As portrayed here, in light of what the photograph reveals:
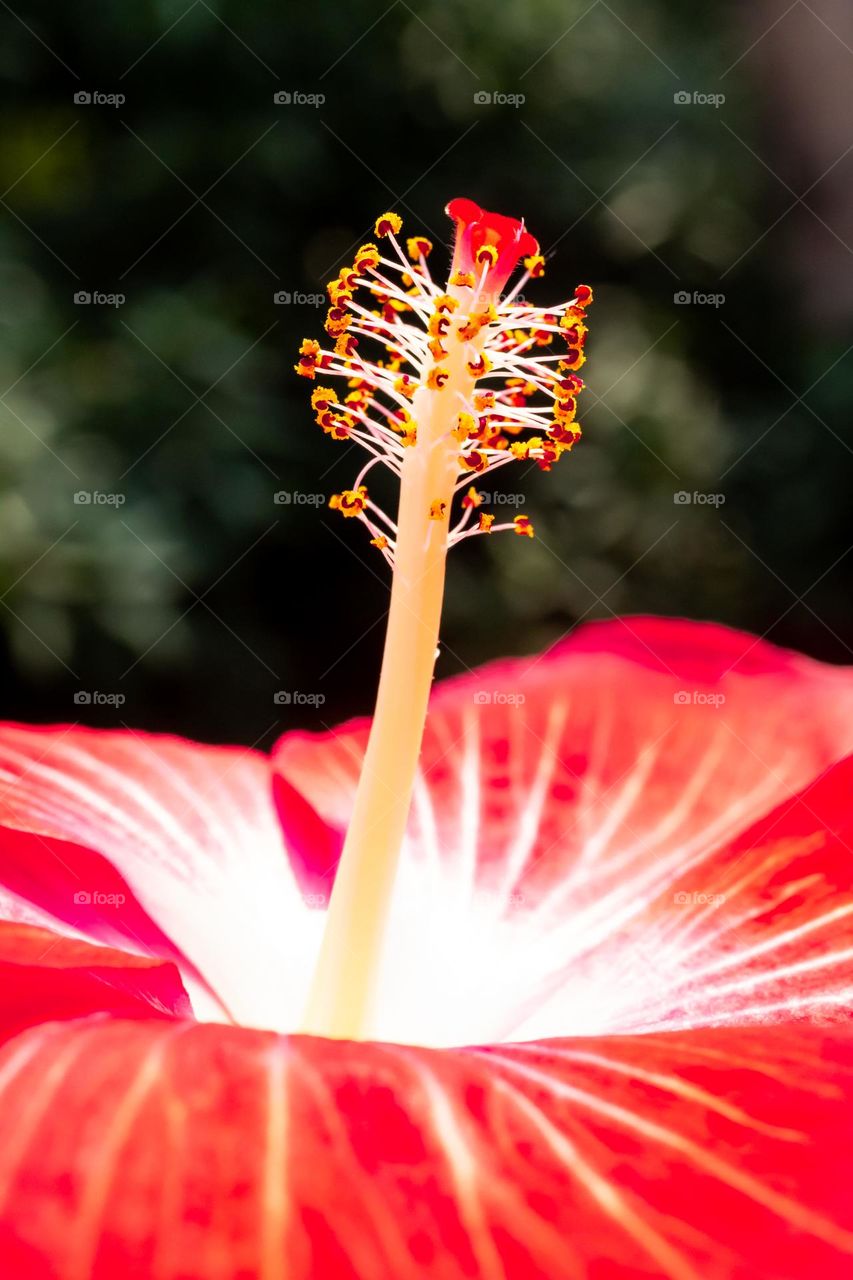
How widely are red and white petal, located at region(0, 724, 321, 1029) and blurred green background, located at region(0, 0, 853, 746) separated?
0.41 meters

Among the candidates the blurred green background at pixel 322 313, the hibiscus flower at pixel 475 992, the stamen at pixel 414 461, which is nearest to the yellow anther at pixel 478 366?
the stamen at pixel 414 461

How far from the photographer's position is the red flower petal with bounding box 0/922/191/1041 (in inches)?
18.3

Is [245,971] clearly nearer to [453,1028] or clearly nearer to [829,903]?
[453,1028]

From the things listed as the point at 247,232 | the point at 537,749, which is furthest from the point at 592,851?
the point at 247,232

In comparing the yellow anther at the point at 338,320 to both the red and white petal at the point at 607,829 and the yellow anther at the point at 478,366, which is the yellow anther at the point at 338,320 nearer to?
the yellow anther at the point at 478,366

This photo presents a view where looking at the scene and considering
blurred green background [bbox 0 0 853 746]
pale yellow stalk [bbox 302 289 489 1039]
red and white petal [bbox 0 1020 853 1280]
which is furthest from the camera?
blurred green background [bbox 0 0 853 746]

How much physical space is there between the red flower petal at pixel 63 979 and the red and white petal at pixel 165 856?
113mm

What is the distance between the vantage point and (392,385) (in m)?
0.66

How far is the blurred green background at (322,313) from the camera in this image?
1.19 meters

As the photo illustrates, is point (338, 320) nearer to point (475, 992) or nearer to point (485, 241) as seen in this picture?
point (485, 241)

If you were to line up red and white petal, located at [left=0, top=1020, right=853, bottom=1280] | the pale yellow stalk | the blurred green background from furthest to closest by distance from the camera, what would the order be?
the blurred green background, the pale yellow stalk, red and white petal, located at [left=0, top=1020, right=853, bottom=1280]

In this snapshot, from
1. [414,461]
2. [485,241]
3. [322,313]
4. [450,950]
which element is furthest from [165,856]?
[322,313]

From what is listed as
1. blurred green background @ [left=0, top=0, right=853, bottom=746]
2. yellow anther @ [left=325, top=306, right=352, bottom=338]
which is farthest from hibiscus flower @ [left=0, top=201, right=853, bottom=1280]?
blurred green background @ [left=0, top=0, right=853, bottom=746]

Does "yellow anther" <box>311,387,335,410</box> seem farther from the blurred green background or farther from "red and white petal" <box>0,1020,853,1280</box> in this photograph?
the blurred green background
